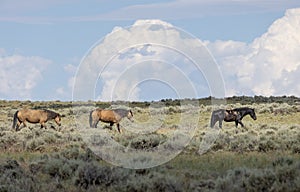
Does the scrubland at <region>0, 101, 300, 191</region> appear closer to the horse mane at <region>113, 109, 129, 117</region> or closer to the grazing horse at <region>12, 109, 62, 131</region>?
the grazing horse at <region>12, 109, 62, 131</region>

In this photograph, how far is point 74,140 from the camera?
2117 cm

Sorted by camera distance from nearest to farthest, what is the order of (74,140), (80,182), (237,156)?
(80,182), (237,156), (74,140)

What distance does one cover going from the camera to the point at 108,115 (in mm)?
29094

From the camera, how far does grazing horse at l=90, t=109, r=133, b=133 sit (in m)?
28.7

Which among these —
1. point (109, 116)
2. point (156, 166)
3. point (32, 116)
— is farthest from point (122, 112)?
point (156, 166)

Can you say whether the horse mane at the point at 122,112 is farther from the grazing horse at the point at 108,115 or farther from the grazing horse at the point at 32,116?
the grazing horse at the point at 32,116

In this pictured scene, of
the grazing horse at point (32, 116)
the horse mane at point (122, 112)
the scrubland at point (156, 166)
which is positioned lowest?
the scrubland at point (156, 166)

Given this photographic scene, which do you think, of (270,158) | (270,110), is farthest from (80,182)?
(270,110)

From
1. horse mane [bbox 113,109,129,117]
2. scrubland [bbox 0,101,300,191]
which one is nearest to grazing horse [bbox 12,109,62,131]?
horse mane [bbox 113,109,129,117]

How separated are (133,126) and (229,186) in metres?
18.4

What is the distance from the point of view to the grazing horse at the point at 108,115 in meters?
28.7

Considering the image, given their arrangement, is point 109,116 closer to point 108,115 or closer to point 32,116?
point 108,115

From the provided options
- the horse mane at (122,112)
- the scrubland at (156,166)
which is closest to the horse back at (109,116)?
the horse mane at (122,112)

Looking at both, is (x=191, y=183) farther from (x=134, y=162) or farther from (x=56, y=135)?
(x=56, y=135)
